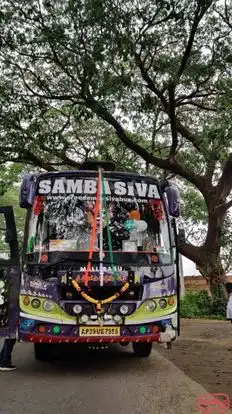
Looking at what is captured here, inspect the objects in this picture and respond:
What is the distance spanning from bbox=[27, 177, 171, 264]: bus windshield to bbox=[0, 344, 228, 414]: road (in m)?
1.72

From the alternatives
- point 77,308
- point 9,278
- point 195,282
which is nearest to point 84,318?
point 77,308

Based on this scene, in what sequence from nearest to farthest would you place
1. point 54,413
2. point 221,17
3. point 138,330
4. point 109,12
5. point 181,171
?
point 54,413 → point 138,330 → point 109,12 → point 221,17 → point 181,171

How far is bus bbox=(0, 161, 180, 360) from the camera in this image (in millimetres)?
7500

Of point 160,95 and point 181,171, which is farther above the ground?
point 160,95

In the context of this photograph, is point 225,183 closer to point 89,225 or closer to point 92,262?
point 89,225

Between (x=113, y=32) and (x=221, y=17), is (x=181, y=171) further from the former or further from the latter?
(x=113, y=32)

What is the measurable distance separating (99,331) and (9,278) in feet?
4.99

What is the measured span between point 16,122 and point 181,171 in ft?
18.4

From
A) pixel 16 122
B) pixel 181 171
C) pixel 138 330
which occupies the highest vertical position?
pixel 16 122

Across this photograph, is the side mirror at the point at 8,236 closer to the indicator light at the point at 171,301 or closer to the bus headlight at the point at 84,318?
the bus headlight at the point at 84,318

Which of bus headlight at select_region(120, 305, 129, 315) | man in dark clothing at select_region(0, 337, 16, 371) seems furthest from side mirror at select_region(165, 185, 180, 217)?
man in dark clothing at select_region(0, 337, 16, 371)

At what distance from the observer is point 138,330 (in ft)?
25.0

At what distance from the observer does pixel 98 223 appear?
8.13 m

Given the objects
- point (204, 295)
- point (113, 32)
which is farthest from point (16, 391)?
point (204, 295)
